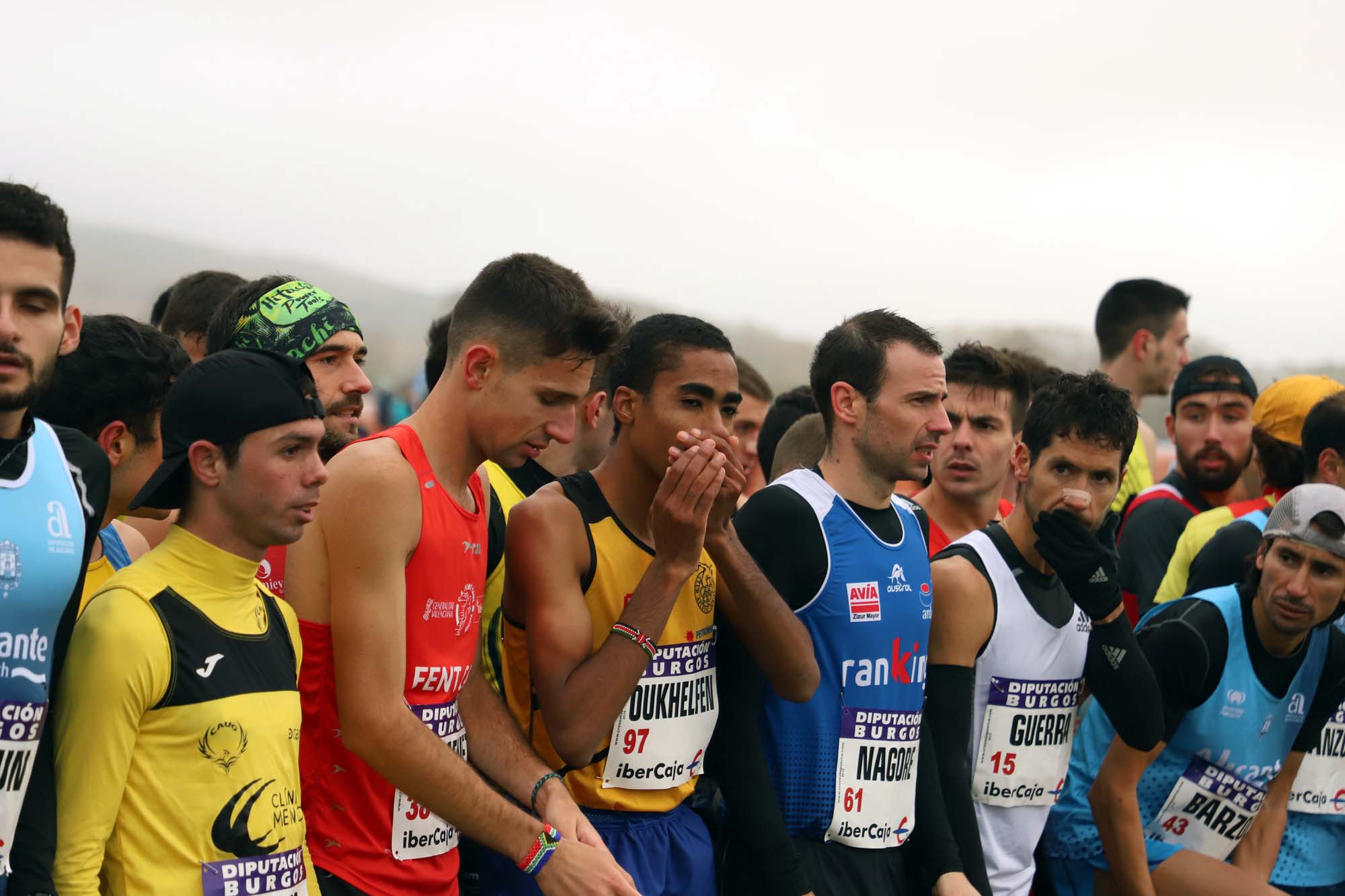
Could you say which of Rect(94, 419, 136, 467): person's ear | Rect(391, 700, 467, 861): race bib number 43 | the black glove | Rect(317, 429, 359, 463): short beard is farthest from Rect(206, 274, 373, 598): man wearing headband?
the black glove

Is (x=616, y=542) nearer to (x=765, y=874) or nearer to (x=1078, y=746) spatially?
(x=765, y=874)

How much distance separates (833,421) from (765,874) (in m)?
1.63

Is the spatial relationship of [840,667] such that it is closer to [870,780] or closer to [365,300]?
[870,780]

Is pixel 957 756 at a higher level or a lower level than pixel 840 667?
lower

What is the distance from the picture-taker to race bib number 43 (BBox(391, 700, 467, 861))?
11.4 ft

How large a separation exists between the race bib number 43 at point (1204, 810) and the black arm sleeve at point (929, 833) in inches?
44.6

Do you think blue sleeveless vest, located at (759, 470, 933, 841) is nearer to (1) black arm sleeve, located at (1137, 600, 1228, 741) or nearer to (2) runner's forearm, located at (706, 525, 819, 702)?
(2) runner's forearm, located at (706, 525, 819, 702)

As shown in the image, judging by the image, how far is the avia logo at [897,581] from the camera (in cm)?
443

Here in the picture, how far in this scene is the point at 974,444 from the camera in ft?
19.4

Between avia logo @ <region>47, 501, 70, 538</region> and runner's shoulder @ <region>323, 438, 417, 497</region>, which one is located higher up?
runner's shoulder @ <region>323, 438, 417, 497</region>

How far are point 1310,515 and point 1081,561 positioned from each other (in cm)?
135

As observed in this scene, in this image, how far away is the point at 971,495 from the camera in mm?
5914

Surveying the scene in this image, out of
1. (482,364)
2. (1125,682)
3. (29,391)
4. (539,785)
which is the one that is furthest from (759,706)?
(29,391)

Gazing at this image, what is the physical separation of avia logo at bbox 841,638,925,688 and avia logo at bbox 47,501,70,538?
2.45m
